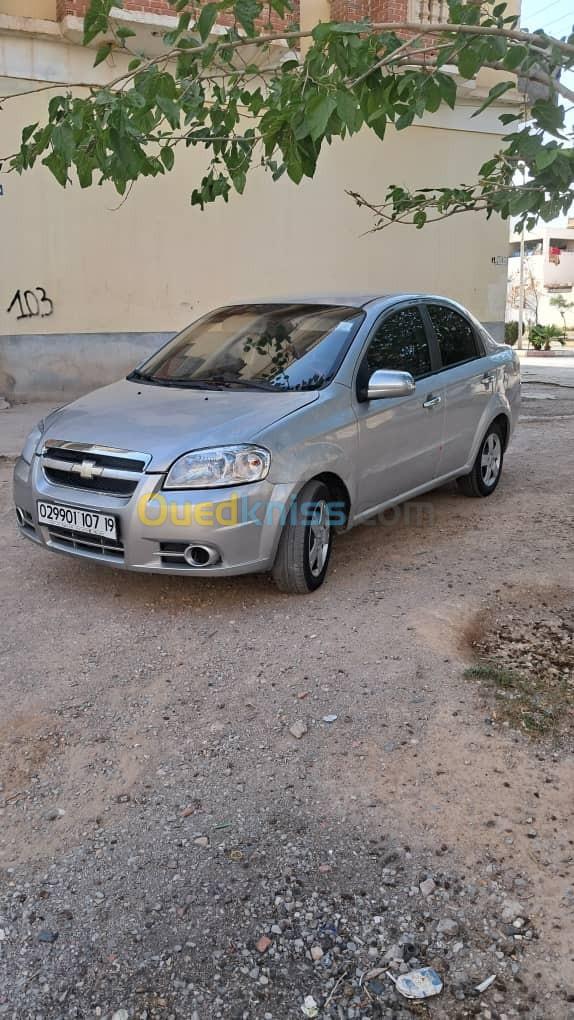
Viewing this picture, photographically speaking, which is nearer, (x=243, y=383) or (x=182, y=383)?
(x=243, y=383)

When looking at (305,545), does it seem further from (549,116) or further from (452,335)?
(452,335)

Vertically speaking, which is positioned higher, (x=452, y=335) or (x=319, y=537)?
(x=452, y=335)

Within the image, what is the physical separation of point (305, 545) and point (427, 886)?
7.06 ft

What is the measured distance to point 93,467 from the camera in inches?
162

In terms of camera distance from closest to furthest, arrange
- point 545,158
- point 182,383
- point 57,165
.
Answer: point 545,158
point 57,165
point 182,383

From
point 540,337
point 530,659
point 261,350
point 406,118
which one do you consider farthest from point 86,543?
point 540,337

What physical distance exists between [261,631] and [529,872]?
1894 millimetres

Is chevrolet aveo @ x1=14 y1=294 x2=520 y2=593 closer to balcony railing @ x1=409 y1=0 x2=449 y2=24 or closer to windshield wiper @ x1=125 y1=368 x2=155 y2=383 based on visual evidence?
windshield wiper @ x1=125 y1=368 x2=155 y2=383

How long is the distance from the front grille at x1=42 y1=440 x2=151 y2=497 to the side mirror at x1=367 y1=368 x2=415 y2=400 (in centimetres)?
138

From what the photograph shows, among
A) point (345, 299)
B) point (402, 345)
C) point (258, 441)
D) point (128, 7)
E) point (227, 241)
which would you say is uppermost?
point (128, 7)

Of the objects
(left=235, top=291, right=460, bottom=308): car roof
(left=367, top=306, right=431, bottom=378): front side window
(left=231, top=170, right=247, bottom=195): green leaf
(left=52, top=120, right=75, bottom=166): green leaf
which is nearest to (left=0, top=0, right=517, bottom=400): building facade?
(left=235, top=291, right=460, bottom=308): car roof

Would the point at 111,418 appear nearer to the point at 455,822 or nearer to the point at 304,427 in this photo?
the point at 304,427

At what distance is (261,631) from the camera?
404cm

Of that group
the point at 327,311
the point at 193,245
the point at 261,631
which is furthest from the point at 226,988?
the point at 193,245
